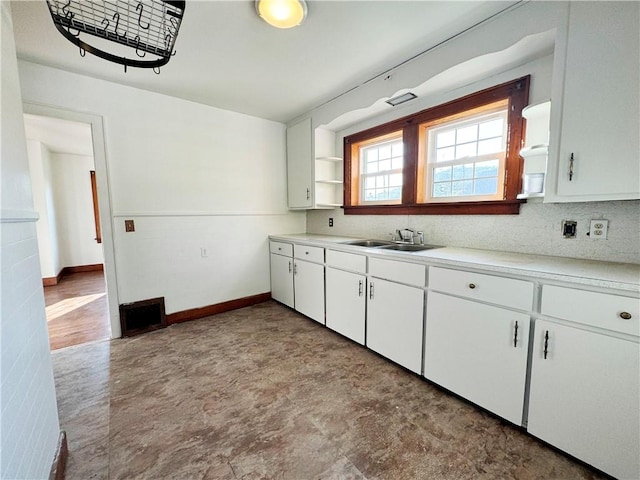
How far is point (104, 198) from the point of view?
2543 mm

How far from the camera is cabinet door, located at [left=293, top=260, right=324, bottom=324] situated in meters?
2.81

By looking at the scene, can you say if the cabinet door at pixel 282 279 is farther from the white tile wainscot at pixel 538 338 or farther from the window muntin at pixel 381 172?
the white tile wainscot at pixel 538 338

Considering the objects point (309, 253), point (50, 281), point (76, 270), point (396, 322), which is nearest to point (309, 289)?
point (309, 253)

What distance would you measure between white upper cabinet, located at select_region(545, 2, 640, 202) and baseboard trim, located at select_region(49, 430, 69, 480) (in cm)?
281

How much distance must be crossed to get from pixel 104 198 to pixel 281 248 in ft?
6.09

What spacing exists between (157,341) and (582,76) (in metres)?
3.66

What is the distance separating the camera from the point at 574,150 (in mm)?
1426

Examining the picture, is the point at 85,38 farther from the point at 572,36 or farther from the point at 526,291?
the point at 526,291

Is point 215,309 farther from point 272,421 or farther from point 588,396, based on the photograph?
point 588,396

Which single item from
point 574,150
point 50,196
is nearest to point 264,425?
point 574,150

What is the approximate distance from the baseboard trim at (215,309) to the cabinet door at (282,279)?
0.66 ft

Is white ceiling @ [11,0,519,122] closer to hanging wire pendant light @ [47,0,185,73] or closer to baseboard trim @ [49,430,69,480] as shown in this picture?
hanging wire pendant light @ [47,0,185,73]

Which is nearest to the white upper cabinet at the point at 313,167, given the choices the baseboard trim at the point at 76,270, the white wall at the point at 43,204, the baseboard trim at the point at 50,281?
the white wall at the point at 43,204

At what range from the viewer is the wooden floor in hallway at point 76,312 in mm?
2686
